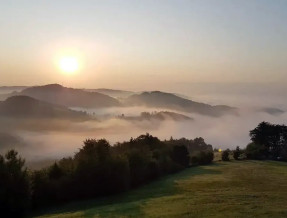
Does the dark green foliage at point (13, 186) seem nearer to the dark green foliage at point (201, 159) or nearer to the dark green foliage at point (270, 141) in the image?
the dark green foliage at point (201, 159)

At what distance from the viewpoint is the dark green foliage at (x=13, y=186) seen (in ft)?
185

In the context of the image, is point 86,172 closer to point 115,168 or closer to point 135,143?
point 115,168

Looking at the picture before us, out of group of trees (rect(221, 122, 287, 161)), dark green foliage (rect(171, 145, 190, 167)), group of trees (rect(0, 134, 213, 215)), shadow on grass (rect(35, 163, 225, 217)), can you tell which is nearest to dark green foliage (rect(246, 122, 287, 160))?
group of trees (rect(221, 122, 287, 161))

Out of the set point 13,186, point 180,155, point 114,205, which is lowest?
point 114,205

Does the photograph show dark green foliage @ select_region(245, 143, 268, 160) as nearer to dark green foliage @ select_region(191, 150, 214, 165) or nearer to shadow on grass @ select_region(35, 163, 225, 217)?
dark green foliage @ select_region(191, 150, 214, 165)

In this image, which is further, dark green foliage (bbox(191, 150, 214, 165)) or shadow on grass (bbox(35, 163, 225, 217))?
dark green foliage (bbox(191, 150, 214, 165))

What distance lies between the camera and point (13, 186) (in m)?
58.5

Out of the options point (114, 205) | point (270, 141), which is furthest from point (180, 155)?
point (114, 205)

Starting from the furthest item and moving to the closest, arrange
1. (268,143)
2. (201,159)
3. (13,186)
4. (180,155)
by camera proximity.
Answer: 1. (268,143)
2. (201,159)
3. (180,155)
4. (13,186)

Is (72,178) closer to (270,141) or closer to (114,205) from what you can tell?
(114,205)

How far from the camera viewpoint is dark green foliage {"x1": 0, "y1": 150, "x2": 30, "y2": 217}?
5638 cm

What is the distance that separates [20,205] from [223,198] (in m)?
29.1

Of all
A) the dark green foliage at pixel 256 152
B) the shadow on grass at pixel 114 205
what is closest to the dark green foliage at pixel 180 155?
the dark green foliage at pixel 256 152

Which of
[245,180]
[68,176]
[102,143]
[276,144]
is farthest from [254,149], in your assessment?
[68,176]
